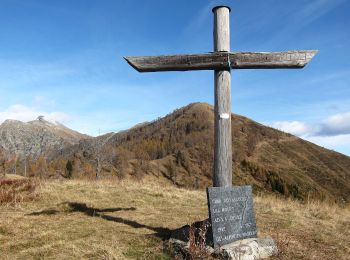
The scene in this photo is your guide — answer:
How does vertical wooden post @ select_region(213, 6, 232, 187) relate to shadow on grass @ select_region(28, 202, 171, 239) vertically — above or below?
above

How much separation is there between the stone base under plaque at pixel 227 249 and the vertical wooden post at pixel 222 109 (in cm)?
102

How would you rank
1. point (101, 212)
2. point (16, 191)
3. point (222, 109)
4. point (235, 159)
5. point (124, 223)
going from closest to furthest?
point (222, 109) < point (124, 223) < point (101, 212) < point (16, 191) < point (235, 159)

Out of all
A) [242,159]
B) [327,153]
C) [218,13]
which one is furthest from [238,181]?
[218,13]

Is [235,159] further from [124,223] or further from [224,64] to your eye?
[224,64]

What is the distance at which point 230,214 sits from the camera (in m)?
7.38

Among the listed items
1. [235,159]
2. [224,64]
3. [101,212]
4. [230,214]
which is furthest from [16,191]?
[235,159]

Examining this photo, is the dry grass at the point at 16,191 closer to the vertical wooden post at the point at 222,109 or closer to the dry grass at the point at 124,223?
the dry grass at the point at 124,223

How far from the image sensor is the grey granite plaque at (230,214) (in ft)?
23.2

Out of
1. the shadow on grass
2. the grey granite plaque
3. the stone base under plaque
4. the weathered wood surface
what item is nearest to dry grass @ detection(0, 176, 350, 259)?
the shadow on grass

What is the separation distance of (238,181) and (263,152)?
87.4 ft

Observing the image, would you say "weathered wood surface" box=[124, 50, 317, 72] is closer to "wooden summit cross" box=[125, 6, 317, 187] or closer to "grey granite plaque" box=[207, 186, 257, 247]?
"wooden summit cross" box=[125, 6, 317, 187]

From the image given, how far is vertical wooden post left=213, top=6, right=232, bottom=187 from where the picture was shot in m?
7.80

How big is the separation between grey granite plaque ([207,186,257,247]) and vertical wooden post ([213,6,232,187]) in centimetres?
36

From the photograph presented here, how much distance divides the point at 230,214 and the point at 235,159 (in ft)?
313
